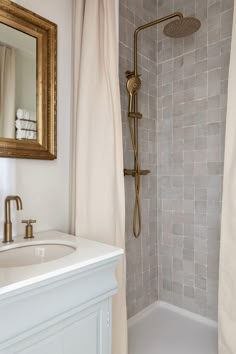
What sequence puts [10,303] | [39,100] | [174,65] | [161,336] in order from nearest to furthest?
[10,303]
[39,100]
[161,336]
[174,65]

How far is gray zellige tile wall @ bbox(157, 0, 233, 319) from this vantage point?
1944mm

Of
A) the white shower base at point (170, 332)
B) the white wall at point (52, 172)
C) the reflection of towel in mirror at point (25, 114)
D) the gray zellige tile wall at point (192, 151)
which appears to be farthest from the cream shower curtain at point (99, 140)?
the gray zellige tile wall at point (192, 151)

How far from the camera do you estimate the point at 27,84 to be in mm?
1375

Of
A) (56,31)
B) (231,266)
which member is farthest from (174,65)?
(231,266)

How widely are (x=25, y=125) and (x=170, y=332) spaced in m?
1.82

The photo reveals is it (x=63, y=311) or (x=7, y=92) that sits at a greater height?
(x=7, y=92)

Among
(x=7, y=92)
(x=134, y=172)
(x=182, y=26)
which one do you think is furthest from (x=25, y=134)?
(x=182, y=26)

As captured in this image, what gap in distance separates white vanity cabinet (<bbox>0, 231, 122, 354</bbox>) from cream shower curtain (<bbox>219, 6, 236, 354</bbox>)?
2.66 feet

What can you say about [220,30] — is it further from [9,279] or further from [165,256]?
[9,279]

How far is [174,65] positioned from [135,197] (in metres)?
1.21

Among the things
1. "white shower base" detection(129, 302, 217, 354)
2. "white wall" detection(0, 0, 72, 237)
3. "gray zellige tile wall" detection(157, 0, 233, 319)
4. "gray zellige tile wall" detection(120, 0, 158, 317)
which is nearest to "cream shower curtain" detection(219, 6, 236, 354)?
"white shower base" detection(129, 302, 217, 354)

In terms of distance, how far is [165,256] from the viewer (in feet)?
7.39

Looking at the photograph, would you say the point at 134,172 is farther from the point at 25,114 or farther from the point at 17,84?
the point at 17,84

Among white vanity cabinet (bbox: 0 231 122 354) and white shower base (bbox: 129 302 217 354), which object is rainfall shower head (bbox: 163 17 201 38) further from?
white shower base (bbox: 129 302 217 354)
